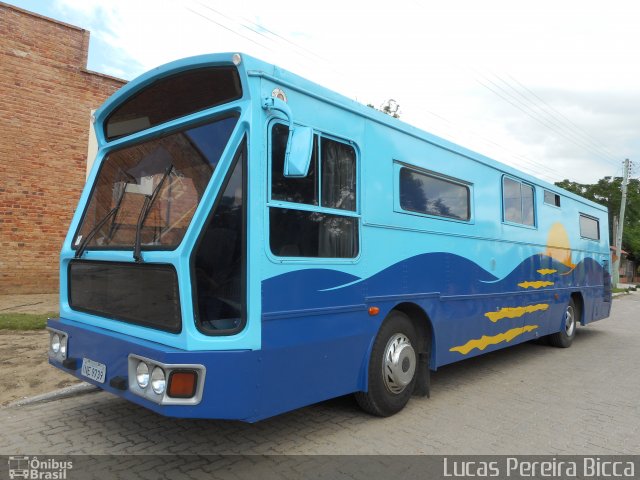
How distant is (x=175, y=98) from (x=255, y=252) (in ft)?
5.11

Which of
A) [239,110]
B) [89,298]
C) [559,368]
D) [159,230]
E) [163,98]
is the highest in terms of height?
[163,98]

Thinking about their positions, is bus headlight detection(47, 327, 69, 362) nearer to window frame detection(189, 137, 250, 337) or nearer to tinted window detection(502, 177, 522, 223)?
window frame detection(189, 137, 250, 337)

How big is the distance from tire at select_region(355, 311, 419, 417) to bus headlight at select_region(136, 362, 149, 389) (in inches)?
77.8

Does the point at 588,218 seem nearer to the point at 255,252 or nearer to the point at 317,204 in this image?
the point at 317,204

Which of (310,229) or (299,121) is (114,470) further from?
(299,121)

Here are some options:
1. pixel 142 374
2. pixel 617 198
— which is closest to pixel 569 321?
pixel 142 374

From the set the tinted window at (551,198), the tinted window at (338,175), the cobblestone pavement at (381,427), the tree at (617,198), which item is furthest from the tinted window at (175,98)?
the tree at (617,198)

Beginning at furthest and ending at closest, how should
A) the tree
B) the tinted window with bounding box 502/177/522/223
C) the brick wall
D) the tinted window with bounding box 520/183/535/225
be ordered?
the tree, the brick wall, the tinted window with bounding box 520/183/535/225, the tinted window with bounding box 502/177/522/223

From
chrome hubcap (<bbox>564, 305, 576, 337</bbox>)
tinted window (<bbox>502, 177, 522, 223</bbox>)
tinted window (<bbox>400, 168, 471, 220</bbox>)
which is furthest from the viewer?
chrome hubcap (<bbox>564, 305, 576, 337</bbox>)

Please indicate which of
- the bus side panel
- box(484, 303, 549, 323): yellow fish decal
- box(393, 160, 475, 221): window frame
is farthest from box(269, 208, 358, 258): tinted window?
box(484, 303, 549, 323): yellow fish decal

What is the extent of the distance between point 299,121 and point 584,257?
8.23 metres

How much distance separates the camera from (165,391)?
2.98 m

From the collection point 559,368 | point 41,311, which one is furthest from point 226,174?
point 41,311

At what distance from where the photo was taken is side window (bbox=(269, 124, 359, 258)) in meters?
3.42
